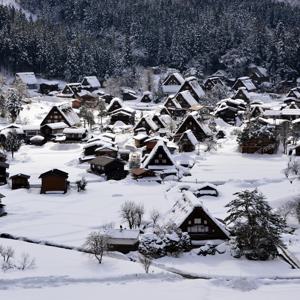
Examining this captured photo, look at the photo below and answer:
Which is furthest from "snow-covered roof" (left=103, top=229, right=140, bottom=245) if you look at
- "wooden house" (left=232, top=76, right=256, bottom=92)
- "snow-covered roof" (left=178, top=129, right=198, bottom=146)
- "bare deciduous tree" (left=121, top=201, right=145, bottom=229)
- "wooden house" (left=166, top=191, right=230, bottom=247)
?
"wooden house" (left=232, top=76, right=256, bottom=92)

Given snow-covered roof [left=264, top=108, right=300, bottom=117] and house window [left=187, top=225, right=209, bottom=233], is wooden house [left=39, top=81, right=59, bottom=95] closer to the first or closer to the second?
snow-covered roof [left=264, top=108, right=300, bottom=117]

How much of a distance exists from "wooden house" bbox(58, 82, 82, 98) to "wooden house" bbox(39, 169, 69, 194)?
4206 cm

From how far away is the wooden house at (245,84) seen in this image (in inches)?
3327

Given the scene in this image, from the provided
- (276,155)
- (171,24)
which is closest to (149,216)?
(276,155)

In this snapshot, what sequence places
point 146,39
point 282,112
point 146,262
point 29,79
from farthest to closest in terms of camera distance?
point 146,39
point 29,79
point 282,112
point 146,262

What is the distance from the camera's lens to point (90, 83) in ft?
275

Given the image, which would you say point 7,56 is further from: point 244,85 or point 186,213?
point 186,213

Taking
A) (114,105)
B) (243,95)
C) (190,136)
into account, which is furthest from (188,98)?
(190,136)

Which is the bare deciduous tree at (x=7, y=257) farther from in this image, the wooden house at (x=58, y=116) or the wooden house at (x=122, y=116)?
the wooden house at (x=122, y=116)

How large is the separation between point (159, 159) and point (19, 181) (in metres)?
11.0

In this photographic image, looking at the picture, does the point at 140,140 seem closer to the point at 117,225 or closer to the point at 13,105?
the point at 13,105

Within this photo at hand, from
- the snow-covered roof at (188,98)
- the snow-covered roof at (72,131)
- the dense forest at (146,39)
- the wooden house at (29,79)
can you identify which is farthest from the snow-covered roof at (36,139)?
the dense forest at (146,39)

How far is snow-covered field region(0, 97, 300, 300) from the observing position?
21.5 m

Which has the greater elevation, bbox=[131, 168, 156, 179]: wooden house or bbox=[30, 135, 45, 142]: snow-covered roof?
bbox=[30, 135, 45, 142]: snow-covered roof
